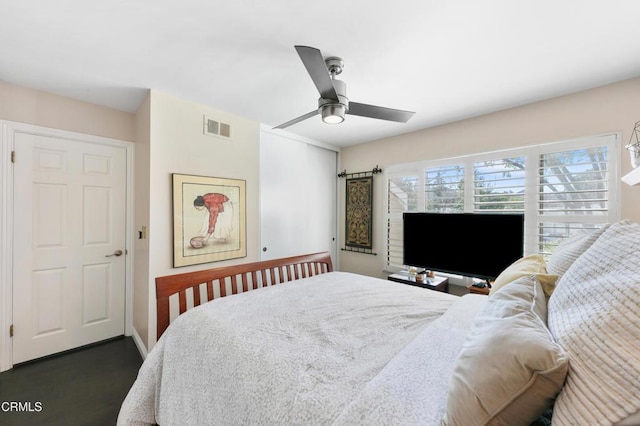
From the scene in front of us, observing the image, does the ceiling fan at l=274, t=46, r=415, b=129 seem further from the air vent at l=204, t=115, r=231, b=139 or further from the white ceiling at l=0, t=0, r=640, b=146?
the air vent at l=204, t=115, r=231, b=139

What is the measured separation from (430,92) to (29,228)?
3.87 metres

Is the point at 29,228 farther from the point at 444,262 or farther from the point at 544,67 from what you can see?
the point at 544,67

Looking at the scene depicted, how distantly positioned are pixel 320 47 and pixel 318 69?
363 millimetres

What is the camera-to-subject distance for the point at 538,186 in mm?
2543

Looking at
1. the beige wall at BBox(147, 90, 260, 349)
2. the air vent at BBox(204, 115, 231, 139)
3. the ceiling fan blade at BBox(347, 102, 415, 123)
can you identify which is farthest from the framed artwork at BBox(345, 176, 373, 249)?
the air vent at BBox(204, 115, 231, 139)

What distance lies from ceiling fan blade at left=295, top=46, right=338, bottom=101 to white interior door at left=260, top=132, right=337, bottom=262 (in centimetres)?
180

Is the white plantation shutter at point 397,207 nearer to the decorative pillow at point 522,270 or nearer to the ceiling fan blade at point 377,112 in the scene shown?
the ceiling fan blade at point 377,112

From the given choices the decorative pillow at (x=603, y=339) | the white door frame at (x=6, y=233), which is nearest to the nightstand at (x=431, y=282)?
the decorative pillow at (x=603, y=339)

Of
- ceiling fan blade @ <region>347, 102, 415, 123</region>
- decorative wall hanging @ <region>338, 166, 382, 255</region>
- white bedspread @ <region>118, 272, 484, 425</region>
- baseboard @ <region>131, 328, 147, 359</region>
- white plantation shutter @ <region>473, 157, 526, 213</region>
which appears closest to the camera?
white bedspread @ <region>118, 272, 484, 425</region>

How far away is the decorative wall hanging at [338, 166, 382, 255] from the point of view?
12.9 ft

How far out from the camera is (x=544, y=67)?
1.93 meters

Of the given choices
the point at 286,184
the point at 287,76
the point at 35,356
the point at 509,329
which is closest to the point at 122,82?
the point at 287,76

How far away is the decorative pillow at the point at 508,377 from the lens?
0.60 metres

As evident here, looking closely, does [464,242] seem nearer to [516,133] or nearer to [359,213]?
[516,133]
